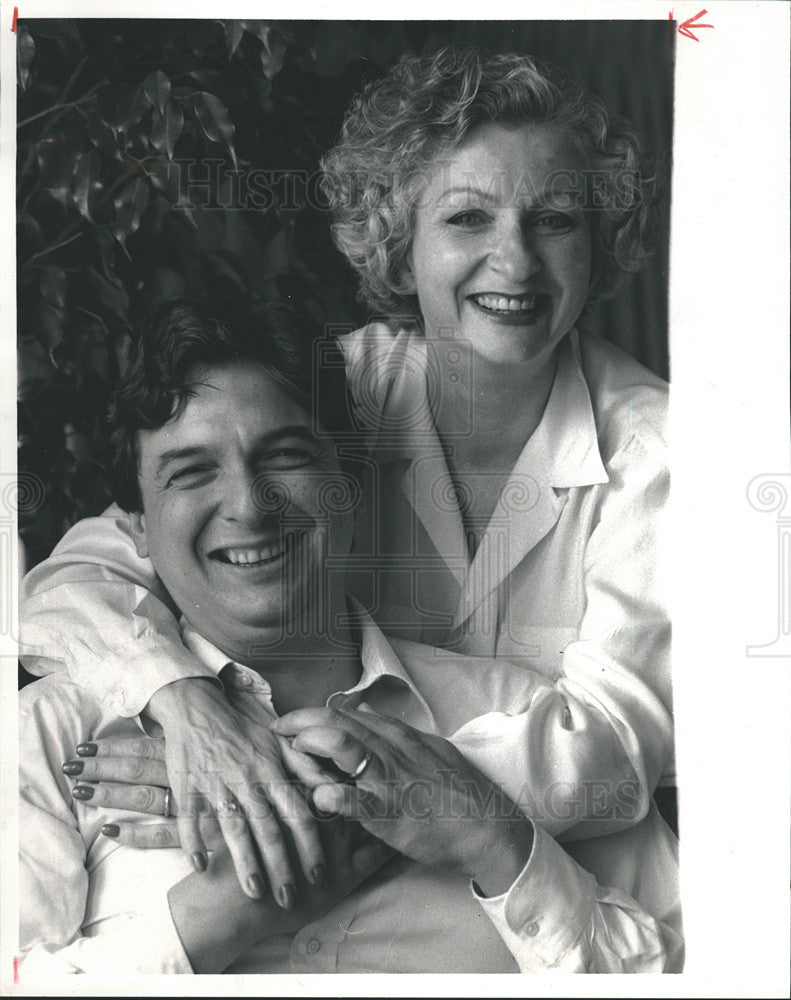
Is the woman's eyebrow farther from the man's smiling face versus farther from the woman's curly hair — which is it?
the man's smiling face

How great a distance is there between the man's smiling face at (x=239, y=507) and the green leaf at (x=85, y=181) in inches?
15.0

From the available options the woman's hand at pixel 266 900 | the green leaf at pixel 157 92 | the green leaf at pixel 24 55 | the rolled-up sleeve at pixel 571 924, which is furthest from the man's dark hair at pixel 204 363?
the rolled-up sleeve at pixel 571 924

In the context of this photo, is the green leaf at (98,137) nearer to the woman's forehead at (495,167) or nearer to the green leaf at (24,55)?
the green leaf at (24,55)

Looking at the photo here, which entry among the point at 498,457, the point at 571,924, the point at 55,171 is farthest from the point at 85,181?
the point at 571,924

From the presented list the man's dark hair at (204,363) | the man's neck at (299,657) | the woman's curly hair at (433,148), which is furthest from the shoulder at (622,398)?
the man's neck at (299,657)

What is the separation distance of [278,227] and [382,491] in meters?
0.49

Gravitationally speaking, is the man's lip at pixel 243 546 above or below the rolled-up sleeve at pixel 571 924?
above

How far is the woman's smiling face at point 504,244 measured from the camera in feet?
6.50

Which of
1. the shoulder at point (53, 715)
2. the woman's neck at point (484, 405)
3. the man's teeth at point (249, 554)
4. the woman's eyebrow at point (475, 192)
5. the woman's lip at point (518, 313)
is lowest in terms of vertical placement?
the shoulder at point (53, 715)

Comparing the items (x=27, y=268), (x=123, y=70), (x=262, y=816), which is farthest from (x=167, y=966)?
(x=123, y=70)

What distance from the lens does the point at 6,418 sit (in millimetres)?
2066

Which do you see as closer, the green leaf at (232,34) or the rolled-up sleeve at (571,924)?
the rolled-up sleeve at (571,924)

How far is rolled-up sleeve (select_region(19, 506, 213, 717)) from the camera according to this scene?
1977 millimetres

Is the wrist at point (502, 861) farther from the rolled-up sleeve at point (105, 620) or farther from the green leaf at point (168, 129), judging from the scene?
the green leaf at point (168, 129)
